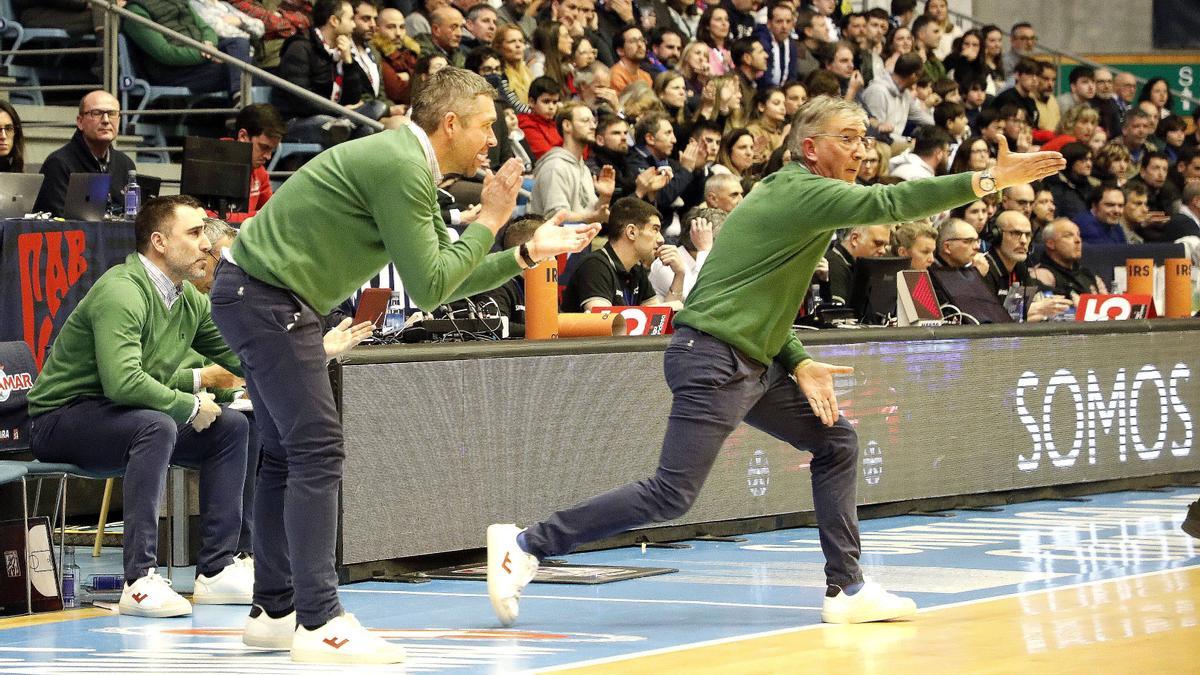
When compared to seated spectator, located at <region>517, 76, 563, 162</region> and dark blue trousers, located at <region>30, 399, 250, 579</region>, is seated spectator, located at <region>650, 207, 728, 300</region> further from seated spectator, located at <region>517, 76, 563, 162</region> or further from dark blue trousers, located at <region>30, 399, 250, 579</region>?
dark blue trousers, located at <region>30, 399, 250, 579</region>

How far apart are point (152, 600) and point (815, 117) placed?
2857 mm

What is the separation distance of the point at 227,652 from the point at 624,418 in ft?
9.42

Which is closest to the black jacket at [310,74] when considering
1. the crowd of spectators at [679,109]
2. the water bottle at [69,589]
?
the crowd of spectators at [679,109]

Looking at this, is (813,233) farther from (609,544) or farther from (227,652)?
(609,544)

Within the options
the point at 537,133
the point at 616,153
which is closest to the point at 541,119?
the point at 537,133

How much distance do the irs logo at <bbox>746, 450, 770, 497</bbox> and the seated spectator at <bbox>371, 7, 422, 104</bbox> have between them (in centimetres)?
536

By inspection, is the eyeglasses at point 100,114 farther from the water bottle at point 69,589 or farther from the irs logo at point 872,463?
the irs logo at point 872,463

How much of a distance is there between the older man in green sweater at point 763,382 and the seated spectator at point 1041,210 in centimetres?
859

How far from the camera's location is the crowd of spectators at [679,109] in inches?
434

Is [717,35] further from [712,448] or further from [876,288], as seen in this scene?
[712,448]

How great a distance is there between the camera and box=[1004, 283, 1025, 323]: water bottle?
1037cm

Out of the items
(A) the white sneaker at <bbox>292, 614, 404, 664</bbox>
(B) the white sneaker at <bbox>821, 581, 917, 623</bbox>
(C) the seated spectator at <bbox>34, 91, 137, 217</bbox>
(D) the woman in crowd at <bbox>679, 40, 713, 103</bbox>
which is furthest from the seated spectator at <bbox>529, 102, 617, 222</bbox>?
(A) the white sneaker at <bbox>292, 614, 404, 664</bbox>

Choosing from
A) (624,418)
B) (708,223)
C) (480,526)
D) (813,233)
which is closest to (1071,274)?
(708,223)

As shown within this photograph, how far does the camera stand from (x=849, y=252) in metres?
11.4
